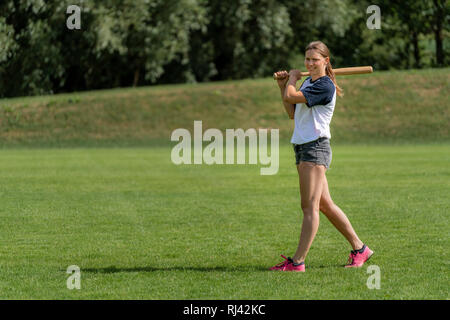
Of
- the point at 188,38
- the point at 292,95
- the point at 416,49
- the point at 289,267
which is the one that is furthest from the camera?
the point at 416,49

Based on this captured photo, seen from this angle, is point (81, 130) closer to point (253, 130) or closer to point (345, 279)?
point (253, 130)

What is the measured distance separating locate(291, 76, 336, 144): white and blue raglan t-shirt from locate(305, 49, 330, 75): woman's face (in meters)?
0.09

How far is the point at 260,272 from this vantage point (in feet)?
26.3

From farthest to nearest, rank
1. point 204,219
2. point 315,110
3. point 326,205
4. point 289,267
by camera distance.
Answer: point 204,219
point 326,205
point 289,267
point 315,110

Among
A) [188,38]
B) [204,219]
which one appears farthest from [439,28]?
[204,219]

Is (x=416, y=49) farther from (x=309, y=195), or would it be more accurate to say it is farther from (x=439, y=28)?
(x=309, y=195)

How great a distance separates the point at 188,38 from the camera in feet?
144

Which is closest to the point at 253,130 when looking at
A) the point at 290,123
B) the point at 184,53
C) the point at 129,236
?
the point at 290,123

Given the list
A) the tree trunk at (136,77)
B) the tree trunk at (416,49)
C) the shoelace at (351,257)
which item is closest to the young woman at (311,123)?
the shoelace at (351,257)

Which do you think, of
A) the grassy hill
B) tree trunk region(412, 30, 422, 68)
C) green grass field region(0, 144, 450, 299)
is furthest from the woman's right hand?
tree trunk region(412, 30, 422, 68)

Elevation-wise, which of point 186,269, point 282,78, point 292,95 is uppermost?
point 282,78

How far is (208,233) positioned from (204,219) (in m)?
1.44

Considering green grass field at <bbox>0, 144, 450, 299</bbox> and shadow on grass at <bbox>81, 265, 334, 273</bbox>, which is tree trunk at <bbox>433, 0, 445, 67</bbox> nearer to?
green grass field at <bbox>0, 144, 450, 299</bbox>

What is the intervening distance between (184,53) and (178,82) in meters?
3.31
